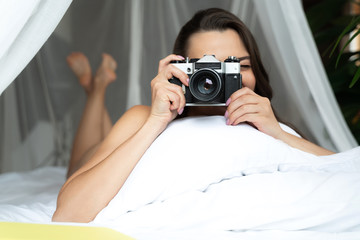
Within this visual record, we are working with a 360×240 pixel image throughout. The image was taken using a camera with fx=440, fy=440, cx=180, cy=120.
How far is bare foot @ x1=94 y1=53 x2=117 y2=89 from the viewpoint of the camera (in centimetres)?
185

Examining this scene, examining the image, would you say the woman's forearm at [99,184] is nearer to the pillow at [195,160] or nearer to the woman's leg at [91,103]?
the pillow at [195,160]

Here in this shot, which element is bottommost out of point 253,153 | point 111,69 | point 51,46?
point 253,153

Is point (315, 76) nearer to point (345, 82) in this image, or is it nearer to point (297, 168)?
point (297, 168)

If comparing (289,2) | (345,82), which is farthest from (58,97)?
(345,82)

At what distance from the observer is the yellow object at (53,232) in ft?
2.30

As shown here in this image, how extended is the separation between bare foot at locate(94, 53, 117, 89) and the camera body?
0.87m

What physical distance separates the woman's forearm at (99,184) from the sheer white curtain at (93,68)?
0.75 m

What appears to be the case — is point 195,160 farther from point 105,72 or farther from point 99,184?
point 105,72

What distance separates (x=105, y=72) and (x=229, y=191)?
1.13m

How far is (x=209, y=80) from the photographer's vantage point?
0.98 meters

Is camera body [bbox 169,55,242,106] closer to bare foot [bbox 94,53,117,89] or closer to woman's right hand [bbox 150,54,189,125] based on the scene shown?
woman's right hand [bbox 150,54,189,125]

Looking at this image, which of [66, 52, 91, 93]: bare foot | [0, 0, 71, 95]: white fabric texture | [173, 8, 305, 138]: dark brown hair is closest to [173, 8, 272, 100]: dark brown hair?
[173, 8, 305, 138]: dark brown hair

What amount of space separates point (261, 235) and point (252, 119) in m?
0.35

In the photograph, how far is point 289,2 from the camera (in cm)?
128
